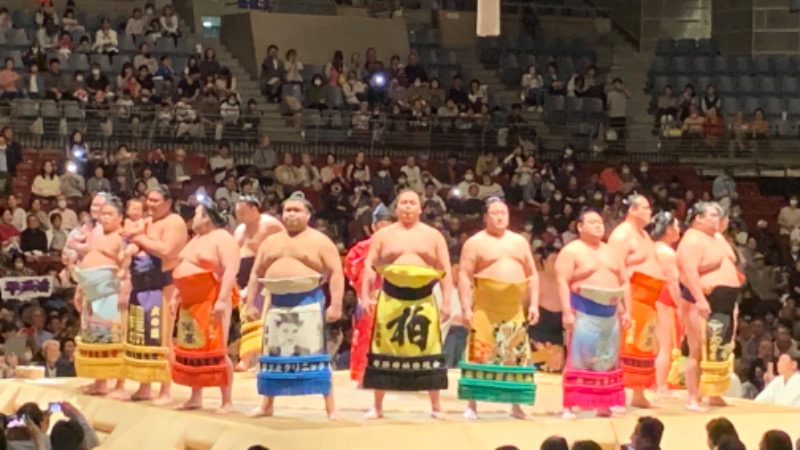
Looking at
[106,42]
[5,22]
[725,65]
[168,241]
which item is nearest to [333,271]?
[168,241]

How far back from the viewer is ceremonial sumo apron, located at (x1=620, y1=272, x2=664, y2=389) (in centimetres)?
853

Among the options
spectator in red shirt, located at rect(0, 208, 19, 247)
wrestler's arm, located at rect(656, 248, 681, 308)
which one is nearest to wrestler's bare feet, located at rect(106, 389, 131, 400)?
wrestler's arm, located at rect(656, 248, 681, 308)

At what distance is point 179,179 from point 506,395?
6.03m

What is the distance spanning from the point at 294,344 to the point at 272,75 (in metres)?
8.06

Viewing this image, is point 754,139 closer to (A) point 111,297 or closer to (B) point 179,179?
(B) point 179,179

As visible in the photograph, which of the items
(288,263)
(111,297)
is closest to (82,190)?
(111,297)

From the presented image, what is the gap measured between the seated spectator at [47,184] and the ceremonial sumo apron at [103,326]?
4.19 metres

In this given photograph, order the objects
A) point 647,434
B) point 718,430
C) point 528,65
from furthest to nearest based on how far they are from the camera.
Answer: point 528,65, point 718,430, point 647,434

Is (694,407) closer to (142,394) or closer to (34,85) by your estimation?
(142,394)

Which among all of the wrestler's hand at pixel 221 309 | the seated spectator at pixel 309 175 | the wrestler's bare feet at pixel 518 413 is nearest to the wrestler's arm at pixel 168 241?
the wrestler's hand at pixel 221 309

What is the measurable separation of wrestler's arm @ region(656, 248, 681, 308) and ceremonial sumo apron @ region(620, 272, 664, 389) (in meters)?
0.05

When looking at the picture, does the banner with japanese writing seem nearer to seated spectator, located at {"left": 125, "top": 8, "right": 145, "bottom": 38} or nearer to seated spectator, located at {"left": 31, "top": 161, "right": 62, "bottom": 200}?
seated spectator, located at {"left": 31, "top": 161, "right": 62, "bottom": 200}

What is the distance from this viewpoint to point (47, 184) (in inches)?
502

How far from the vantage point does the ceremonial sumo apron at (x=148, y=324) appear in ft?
27.2
